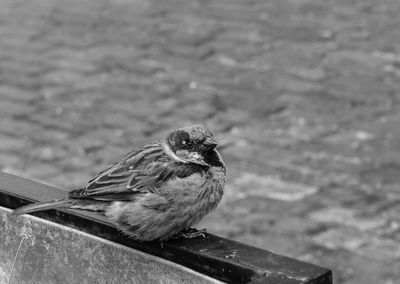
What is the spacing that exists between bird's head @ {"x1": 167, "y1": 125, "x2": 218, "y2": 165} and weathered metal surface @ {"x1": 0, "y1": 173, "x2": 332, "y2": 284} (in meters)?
0.57

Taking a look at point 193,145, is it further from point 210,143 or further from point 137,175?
point 137,175

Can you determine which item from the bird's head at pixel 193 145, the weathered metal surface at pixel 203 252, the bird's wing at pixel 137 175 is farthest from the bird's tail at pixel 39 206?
the bird's head at pixel 193 145

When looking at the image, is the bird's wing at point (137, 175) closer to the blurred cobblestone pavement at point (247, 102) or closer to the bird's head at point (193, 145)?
the bird's head at point (193, 145)

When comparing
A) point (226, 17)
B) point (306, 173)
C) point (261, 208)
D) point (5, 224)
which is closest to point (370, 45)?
point (226, 17)

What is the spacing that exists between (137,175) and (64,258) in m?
0.68

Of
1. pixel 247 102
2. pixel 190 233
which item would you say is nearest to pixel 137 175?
pixel 190 233

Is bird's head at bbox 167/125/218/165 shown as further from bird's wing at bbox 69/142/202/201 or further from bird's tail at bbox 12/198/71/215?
bird's tail at bbox 12/198/71/215

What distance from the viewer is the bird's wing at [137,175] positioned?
12.4 ft

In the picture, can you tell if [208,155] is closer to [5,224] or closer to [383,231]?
[5,224]

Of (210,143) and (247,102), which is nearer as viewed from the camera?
(210,143)

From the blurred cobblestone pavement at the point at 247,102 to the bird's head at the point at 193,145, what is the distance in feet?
6.73

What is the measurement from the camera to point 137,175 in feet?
12.6

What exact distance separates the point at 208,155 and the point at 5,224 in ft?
3.00

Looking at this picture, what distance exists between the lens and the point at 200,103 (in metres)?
8.07
